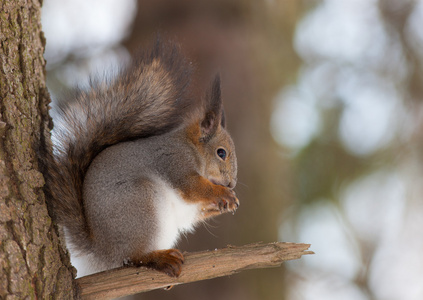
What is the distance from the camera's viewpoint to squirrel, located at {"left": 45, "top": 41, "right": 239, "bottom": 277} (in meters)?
1.33

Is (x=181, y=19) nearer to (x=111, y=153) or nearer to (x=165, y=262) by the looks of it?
(x=111, y=153)

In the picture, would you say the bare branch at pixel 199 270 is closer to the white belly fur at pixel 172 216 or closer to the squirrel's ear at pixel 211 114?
the white belly fur at pixel 172 216

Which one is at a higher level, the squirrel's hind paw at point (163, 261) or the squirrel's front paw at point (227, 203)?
the squirrel's front paw at point (227, 203)

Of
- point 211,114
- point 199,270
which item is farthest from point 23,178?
point 211,114

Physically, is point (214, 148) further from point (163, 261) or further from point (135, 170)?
point (163, 261)

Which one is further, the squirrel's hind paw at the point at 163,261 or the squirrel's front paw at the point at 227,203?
the squirrel's front paw at the point at 227,203

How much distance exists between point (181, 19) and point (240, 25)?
312mm

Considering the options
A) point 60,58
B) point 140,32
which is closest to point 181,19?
point 140,32

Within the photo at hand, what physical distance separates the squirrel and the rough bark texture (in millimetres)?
109

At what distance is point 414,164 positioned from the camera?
3.44 meters

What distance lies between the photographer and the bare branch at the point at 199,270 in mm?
1219

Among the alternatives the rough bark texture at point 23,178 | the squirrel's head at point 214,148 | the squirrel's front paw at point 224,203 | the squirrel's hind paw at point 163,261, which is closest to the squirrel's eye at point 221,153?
the squirrel's head at point 214,148

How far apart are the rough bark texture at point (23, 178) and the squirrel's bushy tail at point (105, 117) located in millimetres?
104

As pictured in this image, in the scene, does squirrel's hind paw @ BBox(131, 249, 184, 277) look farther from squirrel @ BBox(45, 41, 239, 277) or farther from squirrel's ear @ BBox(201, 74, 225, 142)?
squirrel's ear @ BBox(201, 74, 225, 142)
